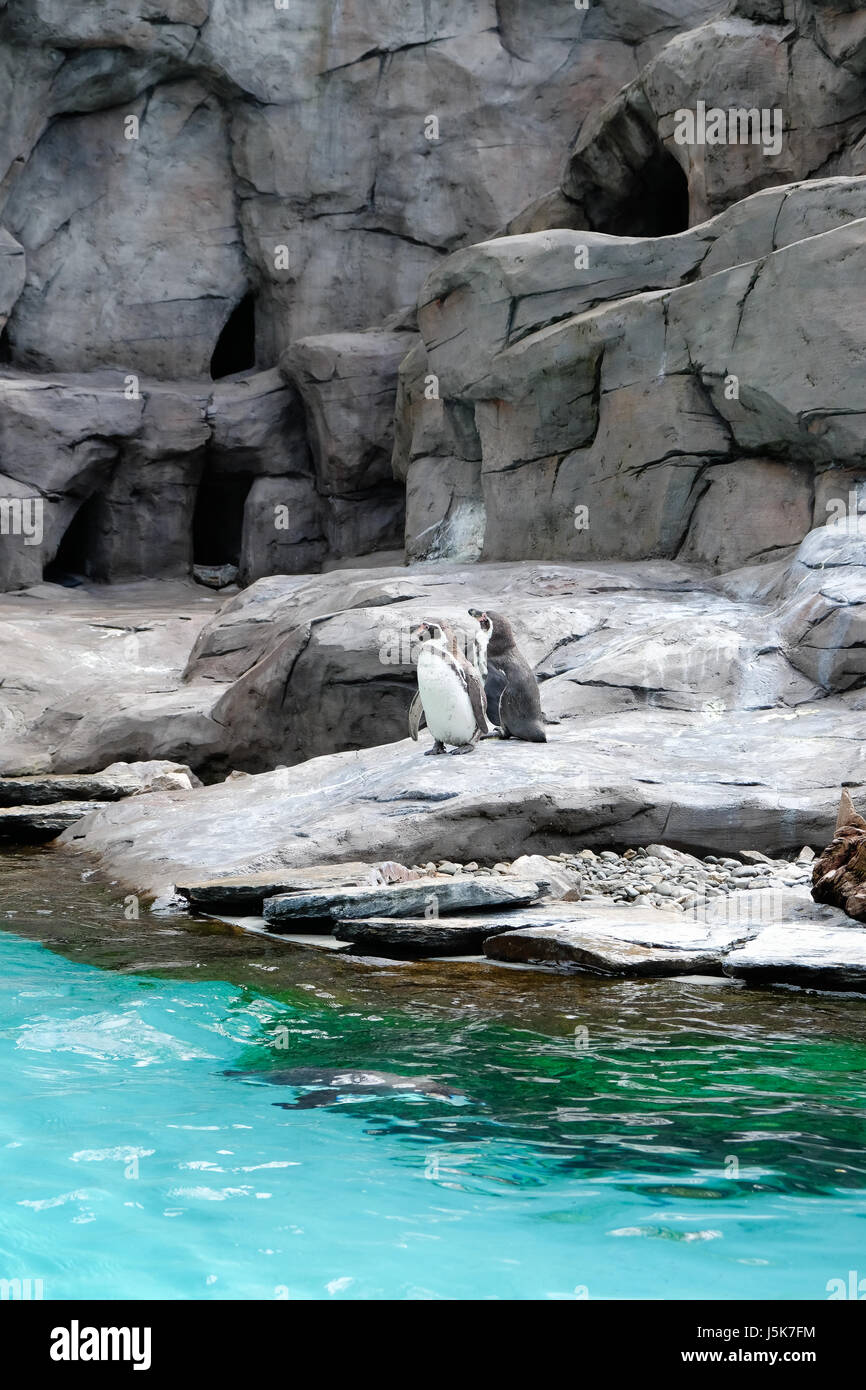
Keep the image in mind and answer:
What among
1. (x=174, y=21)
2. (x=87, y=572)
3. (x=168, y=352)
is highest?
(x=174, y=21)

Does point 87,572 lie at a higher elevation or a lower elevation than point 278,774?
higher

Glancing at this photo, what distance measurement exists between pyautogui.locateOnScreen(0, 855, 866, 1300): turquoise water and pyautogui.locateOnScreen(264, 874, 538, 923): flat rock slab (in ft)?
1.79

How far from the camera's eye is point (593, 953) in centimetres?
546

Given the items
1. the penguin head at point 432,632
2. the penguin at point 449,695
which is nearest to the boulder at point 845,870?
the penguin at point 449,695

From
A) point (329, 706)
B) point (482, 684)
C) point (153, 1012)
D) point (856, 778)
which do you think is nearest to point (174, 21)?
point (329, 706)

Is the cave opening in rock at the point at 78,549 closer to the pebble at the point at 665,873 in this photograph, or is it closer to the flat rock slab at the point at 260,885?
the flat rock slab at the point at 260,885

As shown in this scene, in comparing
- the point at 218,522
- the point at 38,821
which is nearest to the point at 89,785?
the point at 38,821

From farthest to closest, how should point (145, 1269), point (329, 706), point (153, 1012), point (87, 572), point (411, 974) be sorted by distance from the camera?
point (87, 572) → point (329, 706) → point (411, 974) → point (153, 1012) → point (145, 1269)

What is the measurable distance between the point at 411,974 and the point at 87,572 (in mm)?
16034

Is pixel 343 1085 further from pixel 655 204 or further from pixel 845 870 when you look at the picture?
pixel 655 204

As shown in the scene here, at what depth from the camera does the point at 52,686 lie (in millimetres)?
13945

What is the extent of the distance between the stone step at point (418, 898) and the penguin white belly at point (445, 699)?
2347 mm

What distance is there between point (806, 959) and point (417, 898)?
1811mm
